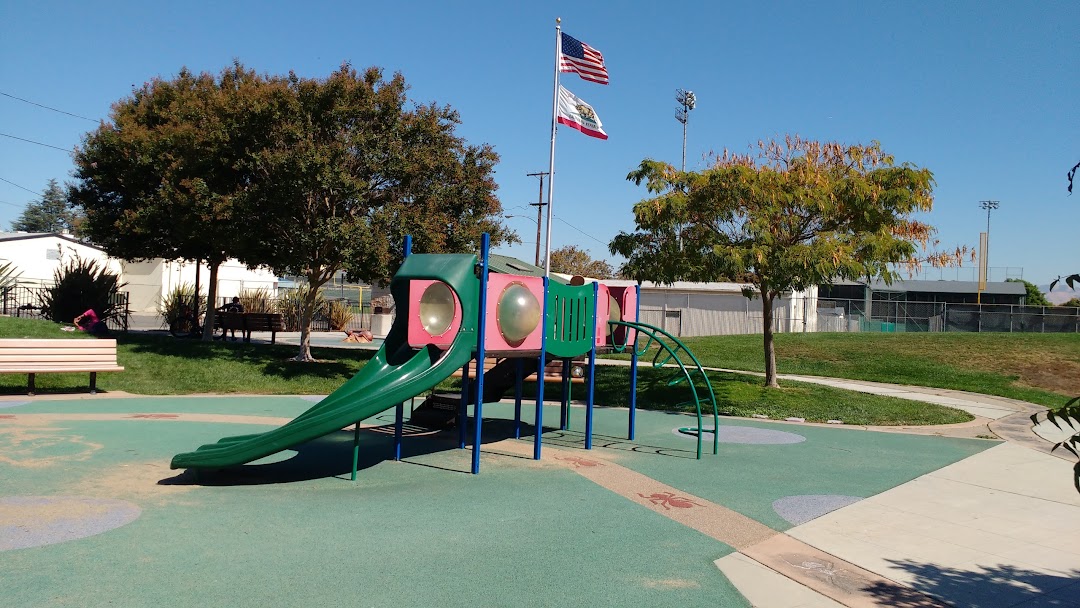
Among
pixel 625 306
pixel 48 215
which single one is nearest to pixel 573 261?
pixel 625 306

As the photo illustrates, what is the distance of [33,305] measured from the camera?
28500mm

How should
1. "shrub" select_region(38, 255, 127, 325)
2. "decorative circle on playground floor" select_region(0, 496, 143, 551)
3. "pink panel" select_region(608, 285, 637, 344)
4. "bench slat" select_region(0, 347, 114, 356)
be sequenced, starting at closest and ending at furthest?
"decorative circle on playground floor" select_region(0, 496, 143, 551)
"pink panel" select_region(608, 285, 637, 344)
"bench slat" select_region(0, 347, 114, 356)
"shrub" select_region(38, 255, 127, 325)

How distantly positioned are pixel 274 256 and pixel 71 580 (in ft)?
48.1

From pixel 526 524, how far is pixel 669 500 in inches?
70.7

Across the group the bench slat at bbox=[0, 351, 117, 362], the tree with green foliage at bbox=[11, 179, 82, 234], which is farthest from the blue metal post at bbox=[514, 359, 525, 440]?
the tree with green foliage at bbox=[11, 179, 82, 234]

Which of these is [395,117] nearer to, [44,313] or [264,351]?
[264,351]

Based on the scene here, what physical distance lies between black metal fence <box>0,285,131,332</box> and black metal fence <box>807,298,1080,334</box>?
3018cm

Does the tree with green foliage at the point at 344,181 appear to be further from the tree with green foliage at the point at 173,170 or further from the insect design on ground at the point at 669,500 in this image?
the insect design on ground at the point at 669,500

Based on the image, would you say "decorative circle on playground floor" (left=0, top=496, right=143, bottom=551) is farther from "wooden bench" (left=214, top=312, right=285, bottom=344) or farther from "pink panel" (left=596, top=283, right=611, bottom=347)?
"wooden bench" (left=214, top=312, right=285, bottom=344)

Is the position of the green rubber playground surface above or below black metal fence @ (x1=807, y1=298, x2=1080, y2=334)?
below

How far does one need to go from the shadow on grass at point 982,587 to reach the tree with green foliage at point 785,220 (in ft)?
30.9

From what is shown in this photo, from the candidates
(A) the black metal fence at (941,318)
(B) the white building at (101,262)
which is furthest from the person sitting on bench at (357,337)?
(A) the black metal fence at (941,318)

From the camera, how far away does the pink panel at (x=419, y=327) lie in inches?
347

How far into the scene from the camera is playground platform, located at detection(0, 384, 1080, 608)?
16.7 feet
